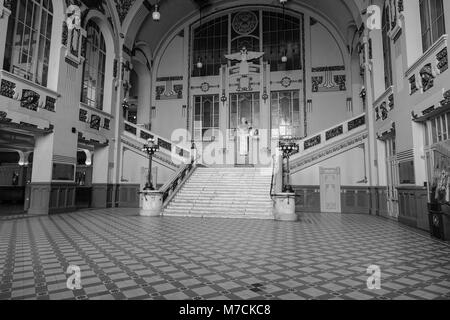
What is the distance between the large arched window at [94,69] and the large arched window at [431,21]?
11.5 metres

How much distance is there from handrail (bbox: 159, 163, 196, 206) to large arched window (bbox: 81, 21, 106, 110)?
4679 millimetres

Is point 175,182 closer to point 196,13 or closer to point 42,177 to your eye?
point 42,177

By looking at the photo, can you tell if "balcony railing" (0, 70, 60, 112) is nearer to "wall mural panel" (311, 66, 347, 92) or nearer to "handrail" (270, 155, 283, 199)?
"handrail" (270, 155, 283, 199)

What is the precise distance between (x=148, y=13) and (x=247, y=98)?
6.84m

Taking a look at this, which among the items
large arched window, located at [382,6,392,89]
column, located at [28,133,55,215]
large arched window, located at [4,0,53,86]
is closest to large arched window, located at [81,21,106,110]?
large arched window, located at [4,0,53,86]

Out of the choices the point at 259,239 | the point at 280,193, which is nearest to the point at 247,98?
the point at 280,193

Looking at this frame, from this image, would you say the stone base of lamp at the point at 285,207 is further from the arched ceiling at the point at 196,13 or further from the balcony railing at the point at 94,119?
the arched ceiling at the point at 196,13

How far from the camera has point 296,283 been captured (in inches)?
127

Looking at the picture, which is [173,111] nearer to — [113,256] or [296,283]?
[113,256]

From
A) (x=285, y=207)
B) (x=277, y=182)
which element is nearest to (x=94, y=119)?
(x=277, y=182)

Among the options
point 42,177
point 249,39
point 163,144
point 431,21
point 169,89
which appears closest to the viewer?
point 431,21

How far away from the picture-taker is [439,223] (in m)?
5.87

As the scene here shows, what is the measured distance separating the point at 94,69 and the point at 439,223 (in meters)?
13.1

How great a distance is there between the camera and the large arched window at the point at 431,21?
21.5 feet
